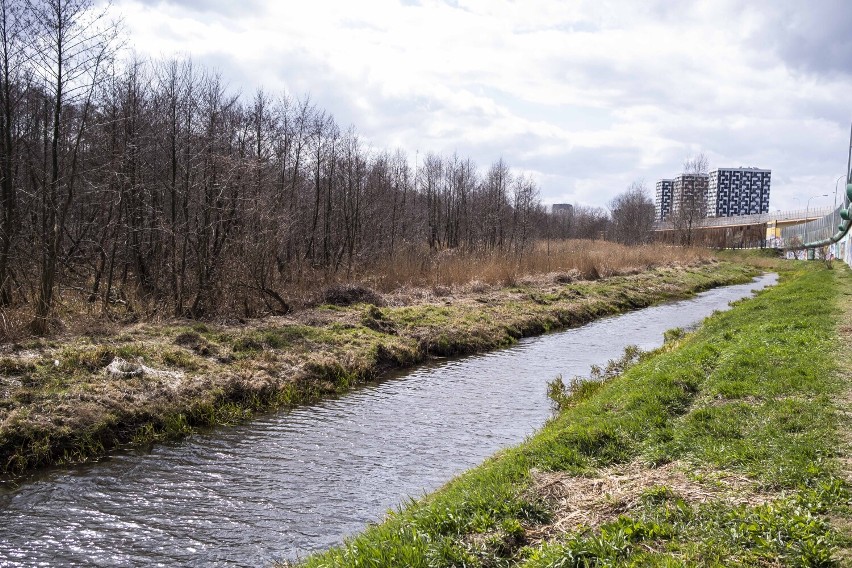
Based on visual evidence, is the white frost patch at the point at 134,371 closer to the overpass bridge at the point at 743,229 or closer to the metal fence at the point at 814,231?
the metal fence at the point at 814,231

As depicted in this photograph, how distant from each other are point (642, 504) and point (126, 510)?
564 centimetres


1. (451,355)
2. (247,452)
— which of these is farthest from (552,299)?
(247,452)

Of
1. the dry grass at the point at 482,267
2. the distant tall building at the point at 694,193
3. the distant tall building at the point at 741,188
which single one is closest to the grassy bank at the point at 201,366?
the dry grass at the point at 482,267

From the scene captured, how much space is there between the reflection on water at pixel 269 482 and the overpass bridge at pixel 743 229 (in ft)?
233

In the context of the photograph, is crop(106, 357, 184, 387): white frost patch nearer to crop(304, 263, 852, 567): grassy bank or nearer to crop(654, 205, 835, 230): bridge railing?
crop(304, 263, 852, 567): grassy bank

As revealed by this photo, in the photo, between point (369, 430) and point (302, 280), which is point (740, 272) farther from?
point (369, 430)

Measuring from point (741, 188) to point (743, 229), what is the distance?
108m

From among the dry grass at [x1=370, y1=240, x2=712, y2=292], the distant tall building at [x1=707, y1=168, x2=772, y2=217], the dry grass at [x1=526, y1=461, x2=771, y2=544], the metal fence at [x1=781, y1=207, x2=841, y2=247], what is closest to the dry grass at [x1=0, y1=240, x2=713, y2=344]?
the dry grass at [x1=370, y1=240, x2=712, y2=292]

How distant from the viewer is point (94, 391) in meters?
9.91

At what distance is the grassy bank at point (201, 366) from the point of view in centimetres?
905

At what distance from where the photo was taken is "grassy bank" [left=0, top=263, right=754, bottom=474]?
9047mm

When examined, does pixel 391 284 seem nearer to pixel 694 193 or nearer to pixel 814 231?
pixel 814 231

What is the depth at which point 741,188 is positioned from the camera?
185750mm

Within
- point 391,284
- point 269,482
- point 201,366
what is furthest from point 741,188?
point 269,482
